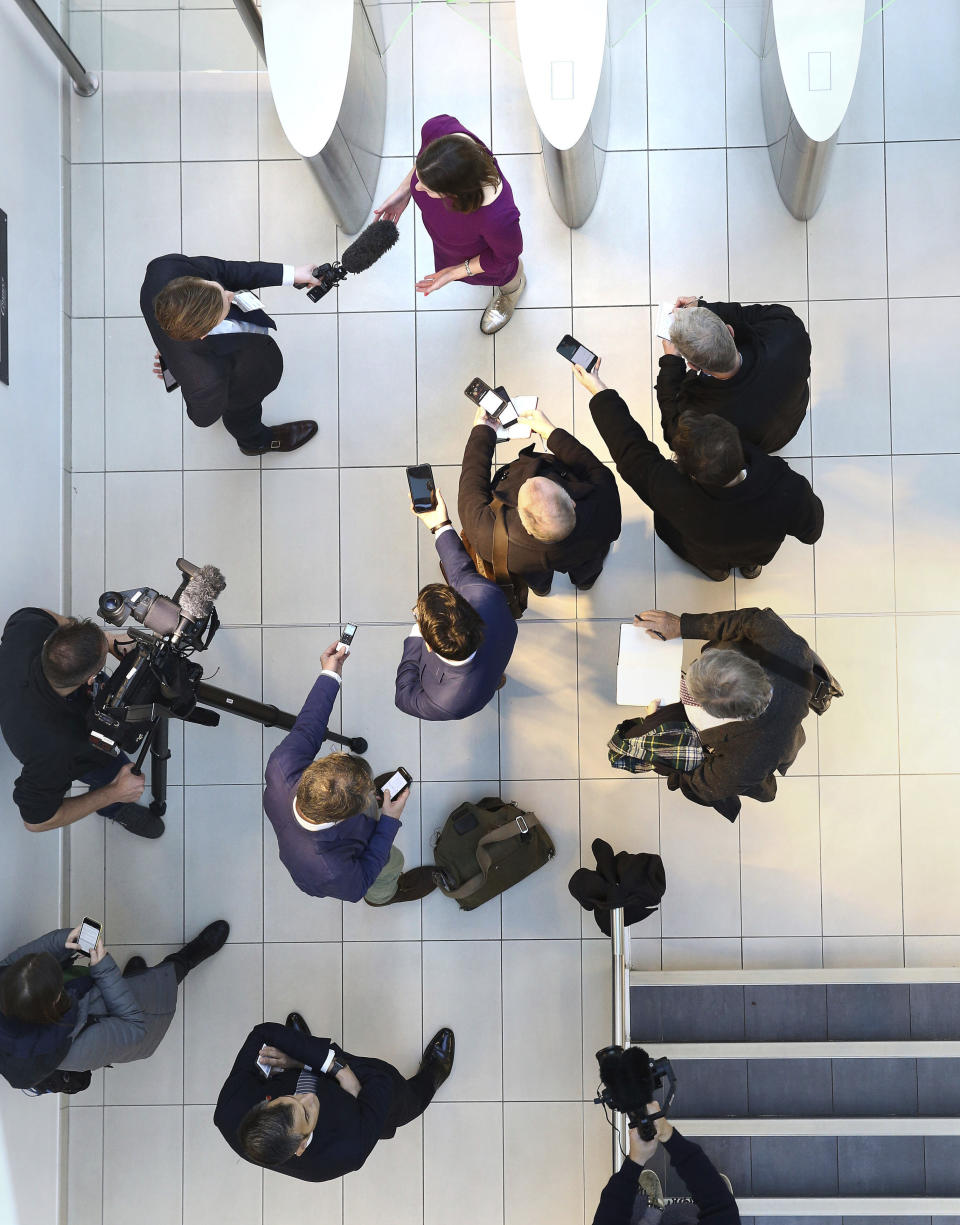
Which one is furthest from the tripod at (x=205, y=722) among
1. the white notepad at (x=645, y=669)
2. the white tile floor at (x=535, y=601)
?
the white notepad at (x=645, y=669)

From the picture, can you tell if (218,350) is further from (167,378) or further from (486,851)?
→ (486,851)

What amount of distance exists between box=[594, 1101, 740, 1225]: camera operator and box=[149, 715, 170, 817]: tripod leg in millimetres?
2513

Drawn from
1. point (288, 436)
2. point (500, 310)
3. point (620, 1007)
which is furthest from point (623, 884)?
point (500, 310)

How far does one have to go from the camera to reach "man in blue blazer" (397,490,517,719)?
280cm

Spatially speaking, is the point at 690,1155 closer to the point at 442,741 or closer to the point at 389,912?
the point at 389,912

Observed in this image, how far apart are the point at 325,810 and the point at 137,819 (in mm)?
1623

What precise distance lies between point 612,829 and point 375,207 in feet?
10.7

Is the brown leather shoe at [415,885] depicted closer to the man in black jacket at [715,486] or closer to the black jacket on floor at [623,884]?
the black jacket on floor at [623,884]

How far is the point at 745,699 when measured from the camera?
2.69 meters

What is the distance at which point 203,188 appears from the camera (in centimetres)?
418

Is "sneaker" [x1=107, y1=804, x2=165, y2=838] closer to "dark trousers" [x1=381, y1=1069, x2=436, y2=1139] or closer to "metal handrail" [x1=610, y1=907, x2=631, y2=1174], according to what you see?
"dark trousers" [x1=381, y1=1069, x2=436, y2=1139]

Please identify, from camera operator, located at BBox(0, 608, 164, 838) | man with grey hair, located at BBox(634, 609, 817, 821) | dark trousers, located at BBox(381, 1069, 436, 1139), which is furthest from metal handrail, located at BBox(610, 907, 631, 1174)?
camera operator, located at BBox(0, 608, 164, 838)

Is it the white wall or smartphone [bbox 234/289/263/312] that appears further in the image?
the white wall

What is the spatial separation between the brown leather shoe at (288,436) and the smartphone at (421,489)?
1038 mm
